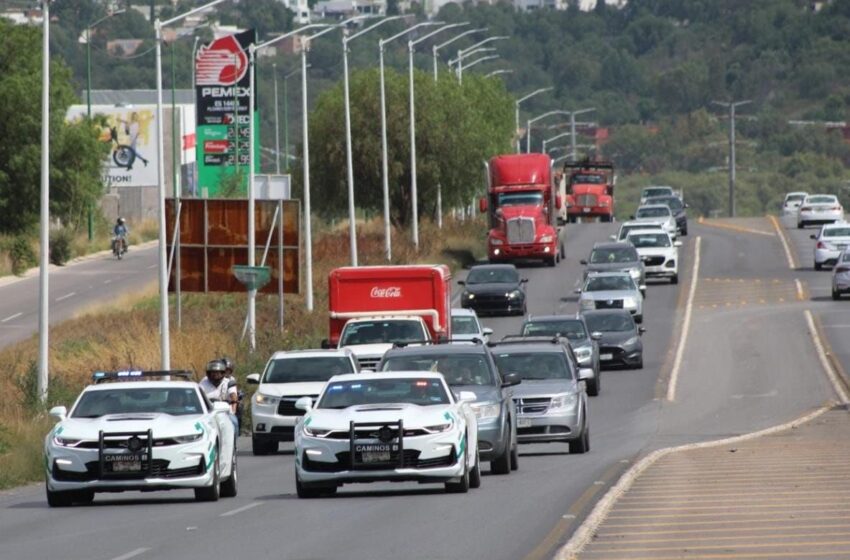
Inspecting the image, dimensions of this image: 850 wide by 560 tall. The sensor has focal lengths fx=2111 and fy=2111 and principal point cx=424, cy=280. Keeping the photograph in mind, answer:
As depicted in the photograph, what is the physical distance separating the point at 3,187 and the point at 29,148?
1.29 meters

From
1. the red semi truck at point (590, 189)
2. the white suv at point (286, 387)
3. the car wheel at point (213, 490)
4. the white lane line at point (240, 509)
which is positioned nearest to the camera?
the white lane line at point (240, 509)

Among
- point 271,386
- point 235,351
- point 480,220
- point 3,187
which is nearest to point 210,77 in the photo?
point 480,220

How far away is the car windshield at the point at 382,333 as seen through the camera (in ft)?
131

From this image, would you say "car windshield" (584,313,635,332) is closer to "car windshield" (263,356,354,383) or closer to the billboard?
"car windshield" (263,356,354,383)

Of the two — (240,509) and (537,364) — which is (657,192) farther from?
(240,509)

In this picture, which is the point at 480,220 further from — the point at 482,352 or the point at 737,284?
the point at 482,352

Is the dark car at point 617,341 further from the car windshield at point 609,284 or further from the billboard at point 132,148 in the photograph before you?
the billboard at point 132,148

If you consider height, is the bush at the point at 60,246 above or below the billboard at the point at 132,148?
below

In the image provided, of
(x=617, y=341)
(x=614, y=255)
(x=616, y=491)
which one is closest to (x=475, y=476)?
(x=616, y=491)

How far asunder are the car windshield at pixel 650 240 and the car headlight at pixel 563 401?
41.2m

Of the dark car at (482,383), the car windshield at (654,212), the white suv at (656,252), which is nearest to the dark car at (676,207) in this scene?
the car windshield at (654,212)

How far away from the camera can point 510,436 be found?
26.2m

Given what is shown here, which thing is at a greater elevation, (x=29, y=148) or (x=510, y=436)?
(x=29, y=148)

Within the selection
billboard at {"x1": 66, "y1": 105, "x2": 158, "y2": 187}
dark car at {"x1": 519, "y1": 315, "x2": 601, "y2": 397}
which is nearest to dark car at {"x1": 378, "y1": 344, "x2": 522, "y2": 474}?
dark car at {"x1": 519, "y1": 315, "x2": 601, "y2": 397}
